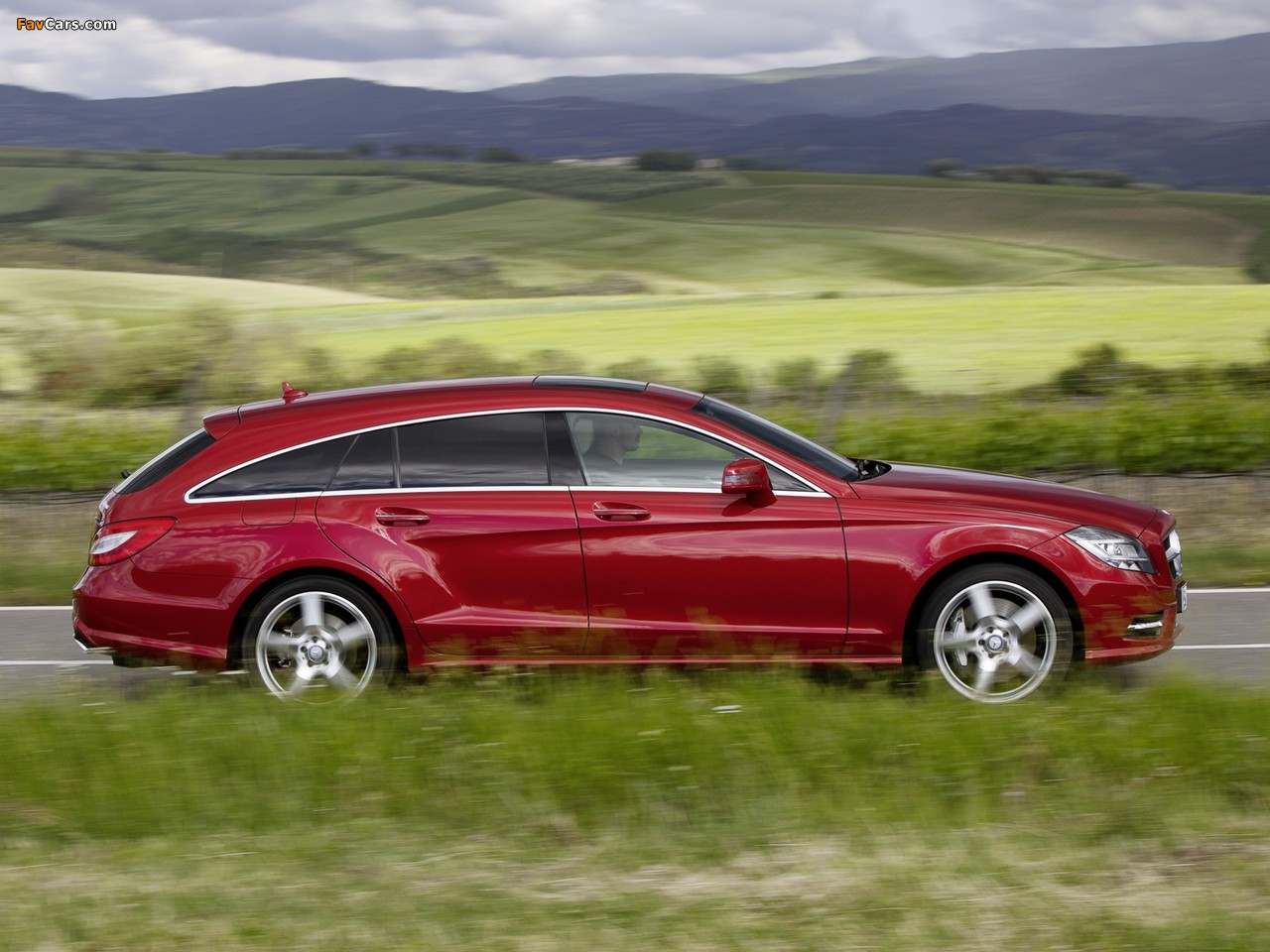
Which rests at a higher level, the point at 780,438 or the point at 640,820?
the point at 780,438

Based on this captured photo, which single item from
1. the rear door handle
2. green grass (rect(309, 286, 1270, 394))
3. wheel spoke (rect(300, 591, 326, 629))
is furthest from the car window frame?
green grass (rect(309, 286, 1270, 394))

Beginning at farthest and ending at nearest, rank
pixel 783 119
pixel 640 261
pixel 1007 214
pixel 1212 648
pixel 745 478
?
pixel 783 119 < pixel 1007 214 < pixel 640 261 < pixel 1212 648 < pixel 745 478

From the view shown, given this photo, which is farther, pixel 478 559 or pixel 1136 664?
pixel 1136 664

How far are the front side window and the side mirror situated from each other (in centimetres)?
15

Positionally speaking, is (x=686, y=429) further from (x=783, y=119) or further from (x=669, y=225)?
(x=783, y=119)

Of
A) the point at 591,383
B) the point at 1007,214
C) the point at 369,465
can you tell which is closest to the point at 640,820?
the point at 369,465

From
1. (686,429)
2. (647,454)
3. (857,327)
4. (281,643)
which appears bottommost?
(281,643)

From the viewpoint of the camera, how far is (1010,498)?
22.8ft

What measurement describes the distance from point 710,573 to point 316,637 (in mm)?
1724

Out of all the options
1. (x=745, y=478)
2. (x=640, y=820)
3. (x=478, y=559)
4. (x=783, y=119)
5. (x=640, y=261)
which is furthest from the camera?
(x=783, y=119)

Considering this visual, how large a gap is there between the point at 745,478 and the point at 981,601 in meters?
1.14

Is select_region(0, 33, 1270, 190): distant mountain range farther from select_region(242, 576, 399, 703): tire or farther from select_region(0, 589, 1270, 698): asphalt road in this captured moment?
select_region(242, 576, 399, 703): tire

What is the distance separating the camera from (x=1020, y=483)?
730 centimetres

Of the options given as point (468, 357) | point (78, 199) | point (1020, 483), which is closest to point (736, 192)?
point (78, 199)
